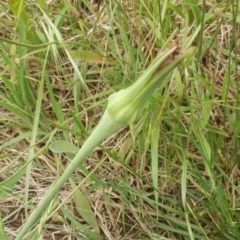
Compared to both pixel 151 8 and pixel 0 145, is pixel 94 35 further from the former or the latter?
pixel 0 145

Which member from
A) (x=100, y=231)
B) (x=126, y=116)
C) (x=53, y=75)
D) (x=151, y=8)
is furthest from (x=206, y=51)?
(x=126, y=116)

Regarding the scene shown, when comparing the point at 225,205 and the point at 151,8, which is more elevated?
the point at 151,8

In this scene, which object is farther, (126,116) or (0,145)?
(0,145)

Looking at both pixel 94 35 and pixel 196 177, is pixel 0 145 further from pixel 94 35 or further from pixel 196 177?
pixel 196 177

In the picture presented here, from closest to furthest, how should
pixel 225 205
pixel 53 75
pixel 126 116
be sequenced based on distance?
1. pixel 126 116
2. pixel 225 205
3. pixel 53 75

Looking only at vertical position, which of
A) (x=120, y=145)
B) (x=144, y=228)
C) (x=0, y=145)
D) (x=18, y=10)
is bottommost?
(x=144, y=228)

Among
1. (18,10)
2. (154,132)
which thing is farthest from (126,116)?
(18,10)

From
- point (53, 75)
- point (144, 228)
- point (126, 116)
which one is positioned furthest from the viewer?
point (53, 75)
